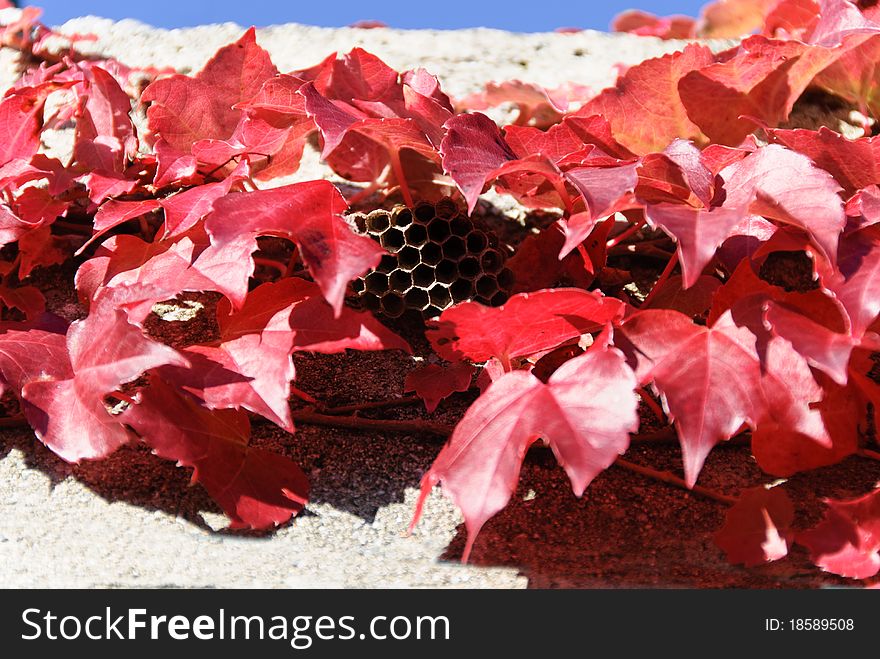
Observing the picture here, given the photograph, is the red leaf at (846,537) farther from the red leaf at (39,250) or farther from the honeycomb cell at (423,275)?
the red leaf at (39,250)

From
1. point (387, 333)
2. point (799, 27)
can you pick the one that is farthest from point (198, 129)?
point (799, 27)

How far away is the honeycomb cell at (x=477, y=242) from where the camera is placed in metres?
0.88

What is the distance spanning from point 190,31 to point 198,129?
1.57 feet

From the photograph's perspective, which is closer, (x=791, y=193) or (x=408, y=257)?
(x=791, y=193)

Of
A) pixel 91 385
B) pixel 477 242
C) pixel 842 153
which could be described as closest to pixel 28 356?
pixel 91 385

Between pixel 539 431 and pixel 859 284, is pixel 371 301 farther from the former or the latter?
pixel 859 284

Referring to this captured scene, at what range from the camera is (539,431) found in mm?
596

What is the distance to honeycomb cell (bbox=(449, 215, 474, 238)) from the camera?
0.88 metres

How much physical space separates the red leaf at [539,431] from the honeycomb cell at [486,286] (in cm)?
23

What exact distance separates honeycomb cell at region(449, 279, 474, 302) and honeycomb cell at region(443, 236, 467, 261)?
25 mm

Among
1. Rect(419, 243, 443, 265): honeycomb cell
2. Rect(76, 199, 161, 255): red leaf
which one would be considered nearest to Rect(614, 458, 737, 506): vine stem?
Rect(419, 243, 443, 265): honeycomb cell

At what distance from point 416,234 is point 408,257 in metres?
0.03

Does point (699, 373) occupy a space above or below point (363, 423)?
above
